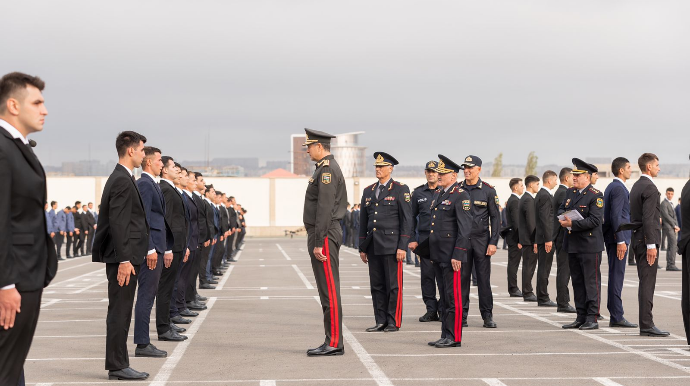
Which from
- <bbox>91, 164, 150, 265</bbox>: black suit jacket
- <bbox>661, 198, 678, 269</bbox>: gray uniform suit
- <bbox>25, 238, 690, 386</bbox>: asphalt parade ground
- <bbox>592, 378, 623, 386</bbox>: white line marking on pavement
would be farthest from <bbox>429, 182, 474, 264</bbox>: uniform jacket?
<bbox>661, 198, 678, 269</bbox>: gray uniform suit

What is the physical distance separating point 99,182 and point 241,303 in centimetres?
6080

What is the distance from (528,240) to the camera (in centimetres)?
1673

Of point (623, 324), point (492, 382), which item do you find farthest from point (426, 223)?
point (492, 382)

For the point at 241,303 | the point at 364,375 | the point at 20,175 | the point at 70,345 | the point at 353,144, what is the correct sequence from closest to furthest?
1. the point at 20,175
2. the point at 364,375
3. the point at 70,345
4. the point at 241,303
5. the point at 353,144

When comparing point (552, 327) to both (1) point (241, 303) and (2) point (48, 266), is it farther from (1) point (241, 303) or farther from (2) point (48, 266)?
(2) point (48, 266)

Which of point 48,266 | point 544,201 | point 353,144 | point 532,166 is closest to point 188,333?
point 48,266

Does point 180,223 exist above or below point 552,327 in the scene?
above

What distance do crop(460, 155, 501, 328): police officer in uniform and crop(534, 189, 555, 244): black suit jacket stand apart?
124 inches

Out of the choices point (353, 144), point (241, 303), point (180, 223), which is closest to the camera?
point (180, 223)

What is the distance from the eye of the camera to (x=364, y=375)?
8336 millimetres

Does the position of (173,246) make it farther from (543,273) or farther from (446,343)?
(543,273)

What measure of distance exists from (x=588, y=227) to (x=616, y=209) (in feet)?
1.69

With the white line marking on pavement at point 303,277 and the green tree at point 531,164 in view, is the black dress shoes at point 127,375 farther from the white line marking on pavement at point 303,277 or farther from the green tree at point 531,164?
the green tree at point 531,164

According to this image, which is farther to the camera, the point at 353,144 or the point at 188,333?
the point at 353,144
